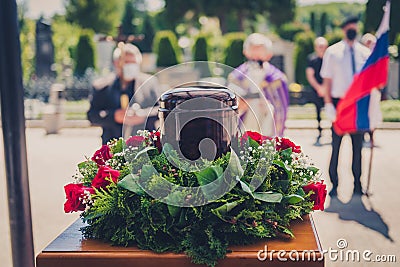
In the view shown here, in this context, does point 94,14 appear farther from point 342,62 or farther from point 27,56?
point 342,62

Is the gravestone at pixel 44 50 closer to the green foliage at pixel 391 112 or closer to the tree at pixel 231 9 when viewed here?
the tree at pixel 231 9

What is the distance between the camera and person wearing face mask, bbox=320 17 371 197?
19.9ft

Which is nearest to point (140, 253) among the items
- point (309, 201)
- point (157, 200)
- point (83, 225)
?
point (157, 200)

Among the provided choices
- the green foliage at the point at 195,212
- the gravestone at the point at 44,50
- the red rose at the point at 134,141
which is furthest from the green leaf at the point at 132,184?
the gravestone at the point at 44,50

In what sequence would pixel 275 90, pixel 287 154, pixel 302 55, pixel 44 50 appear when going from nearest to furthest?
pixel 287 154 → pixel 275 90 → pixel 302 55 → pixel 44 50

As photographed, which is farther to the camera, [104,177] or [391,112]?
[391,112]

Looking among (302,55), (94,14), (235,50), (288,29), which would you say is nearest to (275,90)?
(235,50)

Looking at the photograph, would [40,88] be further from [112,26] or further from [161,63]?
[112,26]

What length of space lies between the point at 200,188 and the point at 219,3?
129 feet

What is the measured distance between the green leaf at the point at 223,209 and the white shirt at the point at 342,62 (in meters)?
4.41

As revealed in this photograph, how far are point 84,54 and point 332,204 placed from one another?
2282 cm

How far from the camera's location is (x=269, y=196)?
1.98m

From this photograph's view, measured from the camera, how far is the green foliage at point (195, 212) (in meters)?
1.91

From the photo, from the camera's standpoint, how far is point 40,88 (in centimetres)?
2252
